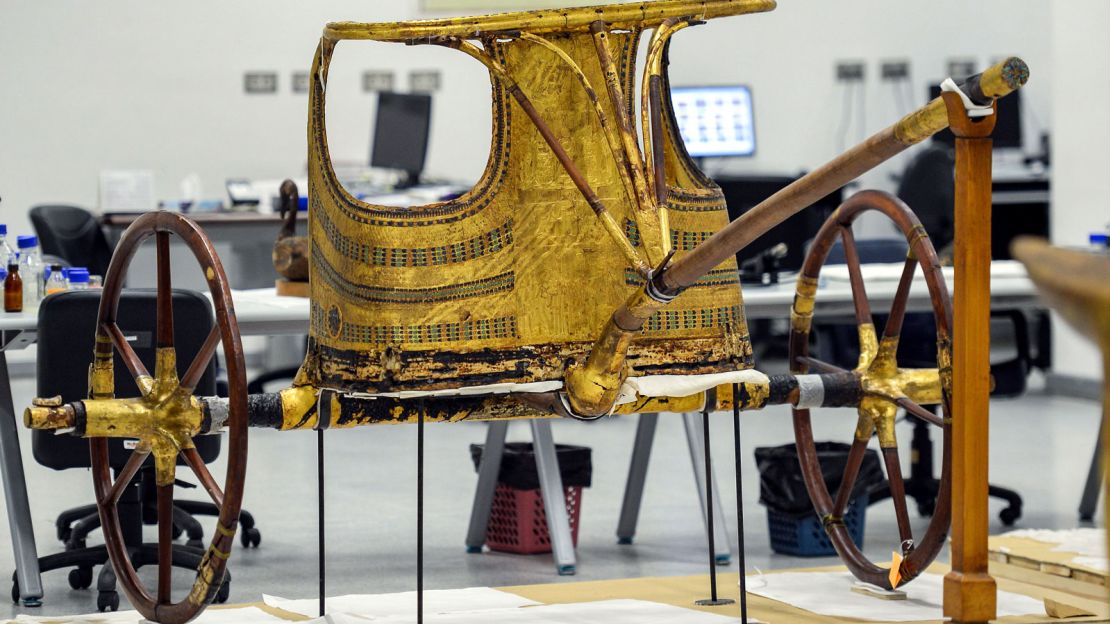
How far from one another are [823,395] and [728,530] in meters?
1.60

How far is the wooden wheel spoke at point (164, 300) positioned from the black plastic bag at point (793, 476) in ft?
6.63

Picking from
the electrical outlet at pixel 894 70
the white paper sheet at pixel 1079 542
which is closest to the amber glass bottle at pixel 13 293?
the white paper sheet at pixel 1079 542

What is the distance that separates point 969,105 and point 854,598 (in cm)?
150

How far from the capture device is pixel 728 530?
438 centimetres

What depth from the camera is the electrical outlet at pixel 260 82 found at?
8.46 meters

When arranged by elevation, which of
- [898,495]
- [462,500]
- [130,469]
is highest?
[130,469]

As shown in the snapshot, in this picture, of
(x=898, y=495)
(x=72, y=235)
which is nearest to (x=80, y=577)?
(x=898, y=495)

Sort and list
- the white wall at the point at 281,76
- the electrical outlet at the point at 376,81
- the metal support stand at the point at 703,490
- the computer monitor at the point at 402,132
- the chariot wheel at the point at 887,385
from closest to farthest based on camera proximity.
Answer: the chariot wheel at the point at 887,385
the metal support stand at the point at 703,490
the computer monitor at the point at 402,132
the white wall at the point at 281,76
the electrical outlet at the point at 376,81

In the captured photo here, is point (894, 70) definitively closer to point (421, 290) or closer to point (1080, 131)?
point (1080, 131)

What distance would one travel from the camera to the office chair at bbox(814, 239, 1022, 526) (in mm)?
4426

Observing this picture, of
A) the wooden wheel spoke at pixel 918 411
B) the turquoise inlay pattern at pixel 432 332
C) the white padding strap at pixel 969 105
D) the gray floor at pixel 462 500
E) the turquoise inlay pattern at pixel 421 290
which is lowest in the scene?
the gray floor at pixel 462 500

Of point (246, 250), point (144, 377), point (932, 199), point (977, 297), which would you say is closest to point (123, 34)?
point (246, 250)

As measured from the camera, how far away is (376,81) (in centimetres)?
867

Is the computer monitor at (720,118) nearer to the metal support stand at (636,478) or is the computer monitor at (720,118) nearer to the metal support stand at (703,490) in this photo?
the metal support stand at (703,490)
